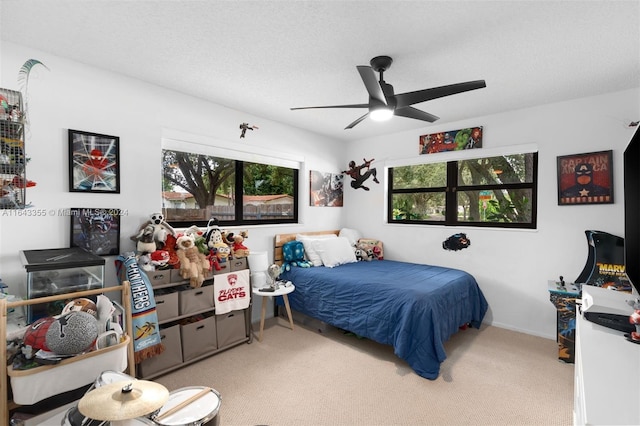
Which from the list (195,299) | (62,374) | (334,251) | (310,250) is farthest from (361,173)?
(62,374)

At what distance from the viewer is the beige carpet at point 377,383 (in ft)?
6.34

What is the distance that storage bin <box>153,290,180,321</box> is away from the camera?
7.70 ft

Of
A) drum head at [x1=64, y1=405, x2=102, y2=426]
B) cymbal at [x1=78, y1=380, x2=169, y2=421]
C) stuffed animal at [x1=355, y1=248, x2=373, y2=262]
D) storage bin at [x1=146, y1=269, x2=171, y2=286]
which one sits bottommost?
drum head at [x1=64, y1=405, x2=102, y2=426]

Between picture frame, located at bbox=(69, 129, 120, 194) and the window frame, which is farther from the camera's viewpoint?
the window frame

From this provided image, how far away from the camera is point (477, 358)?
8.80 ft

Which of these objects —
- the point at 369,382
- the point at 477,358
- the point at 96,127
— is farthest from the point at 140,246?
the point at 477,358

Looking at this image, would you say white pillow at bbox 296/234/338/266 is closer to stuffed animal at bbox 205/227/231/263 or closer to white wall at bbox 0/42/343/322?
stuffed animal at bbox 205/227/231/263

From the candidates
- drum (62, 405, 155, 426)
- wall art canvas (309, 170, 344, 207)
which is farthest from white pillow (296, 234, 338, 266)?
drum (62, 405, 155, 426)

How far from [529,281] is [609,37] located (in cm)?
232

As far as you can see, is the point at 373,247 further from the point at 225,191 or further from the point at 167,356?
the point at 167,356

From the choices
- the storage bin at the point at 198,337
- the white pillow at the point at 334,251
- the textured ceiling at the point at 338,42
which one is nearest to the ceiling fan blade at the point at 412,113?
the textured ceiling at the point at 338,42

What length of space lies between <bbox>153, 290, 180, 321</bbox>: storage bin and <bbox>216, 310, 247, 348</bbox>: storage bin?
1.33 feet

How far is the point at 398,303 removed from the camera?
256cm

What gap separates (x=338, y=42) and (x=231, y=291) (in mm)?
2236
